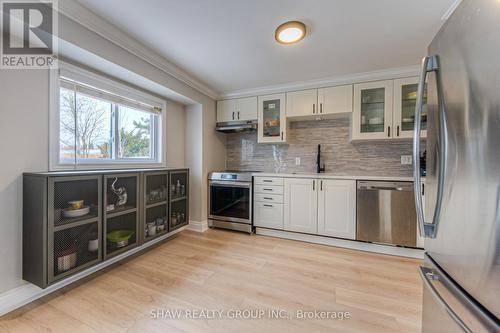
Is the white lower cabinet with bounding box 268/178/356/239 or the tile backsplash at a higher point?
the tile backsplash

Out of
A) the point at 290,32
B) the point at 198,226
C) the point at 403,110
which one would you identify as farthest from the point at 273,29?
the point at 198,226

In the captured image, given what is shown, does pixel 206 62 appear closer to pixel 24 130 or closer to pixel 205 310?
pixel 24 130

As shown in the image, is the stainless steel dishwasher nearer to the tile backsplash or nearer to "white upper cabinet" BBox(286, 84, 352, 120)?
the tile backsplash

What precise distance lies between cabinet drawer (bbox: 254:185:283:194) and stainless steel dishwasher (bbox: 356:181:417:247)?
1.00 meters

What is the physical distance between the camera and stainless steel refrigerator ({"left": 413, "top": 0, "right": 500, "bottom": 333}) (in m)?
0.56

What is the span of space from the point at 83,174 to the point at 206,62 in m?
1.68

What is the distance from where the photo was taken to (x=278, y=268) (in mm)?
2062

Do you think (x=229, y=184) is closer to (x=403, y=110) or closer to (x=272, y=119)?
(x=272, y=119)

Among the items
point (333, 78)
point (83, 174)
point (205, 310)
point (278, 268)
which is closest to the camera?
point (205, 310)

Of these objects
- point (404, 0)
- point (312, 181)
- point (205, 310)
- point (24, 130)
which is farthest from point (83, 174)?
point (404, 0)

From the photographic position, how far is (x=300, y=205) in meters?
2.77

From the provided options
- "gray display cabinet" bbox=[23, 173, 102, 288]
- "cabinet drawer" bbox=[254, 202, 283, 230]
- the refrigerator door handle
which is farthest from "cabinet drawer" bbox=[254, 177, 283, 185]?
the refrigerator door handle

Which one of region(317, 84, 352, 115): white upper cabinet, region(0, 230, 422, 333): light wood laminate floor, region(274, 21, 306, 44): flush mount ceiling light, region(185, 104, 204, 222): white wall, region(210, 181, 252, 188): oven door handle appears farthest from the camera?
region(185, 104, 204, 222): white wall

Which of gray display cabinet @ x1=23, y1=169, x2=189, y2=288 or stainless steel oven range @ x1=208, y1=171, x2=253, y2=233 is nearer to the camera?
gray display cabinet @ x1=23, y1=169, x2=189, y2=288
